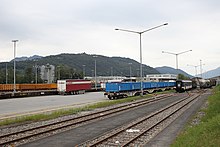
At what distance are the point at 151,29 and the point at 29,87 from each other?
129 ft

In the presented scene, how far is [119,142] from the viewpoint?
12023 millimetres

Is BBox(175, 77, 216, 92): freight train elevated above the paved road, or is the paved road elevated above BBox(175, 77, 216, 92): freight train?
BBox(175, 77, 216, 92): freight train

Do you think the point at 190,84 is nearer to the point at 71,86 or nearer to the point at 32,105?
the point at 71,86

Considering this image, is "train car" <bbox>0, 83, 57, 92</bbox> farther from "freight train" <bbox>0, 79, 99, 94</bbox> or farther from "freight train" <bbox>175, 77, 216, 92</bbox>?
"freight train" <bbox>175, 77, 216, 92</bbox>

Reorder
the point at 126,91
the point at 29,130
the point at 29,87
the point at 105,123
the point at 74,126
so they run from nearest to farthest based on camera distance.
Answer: the point at 29,130 < the point at 74,126 < the point at 105,123 < the point at 126,91 < the point at 29,87

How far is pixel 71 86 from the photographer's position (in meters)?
63.5

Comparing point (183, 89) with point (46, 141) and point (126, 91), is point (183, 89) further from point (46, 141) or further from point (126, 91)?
point (46, 141)

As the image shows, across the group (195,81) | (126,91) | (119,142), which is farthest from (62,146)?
(195,81)

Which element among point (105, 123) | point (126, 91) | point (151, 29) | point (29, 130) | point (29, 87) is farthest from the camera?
point (29, 87)

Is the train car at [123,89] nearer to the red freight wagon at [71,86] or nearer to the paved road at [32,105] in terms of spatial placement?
the paved road at [32,105]

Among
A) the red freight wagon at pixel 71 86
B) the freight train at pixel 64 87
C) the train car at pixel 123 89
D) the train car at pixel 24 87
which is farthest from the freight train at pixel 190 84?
the train car at pixel 24 87

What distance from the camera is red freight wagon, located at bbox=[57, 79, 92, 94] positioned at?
203ft

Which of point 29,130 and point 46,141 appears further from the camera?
point 29,130

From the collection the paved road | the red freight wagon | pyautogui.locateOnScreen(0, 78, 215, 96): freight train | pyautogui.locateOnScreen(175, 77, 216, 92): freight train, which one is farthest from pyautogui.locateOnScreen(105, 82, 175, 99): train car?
the red freight wagon
